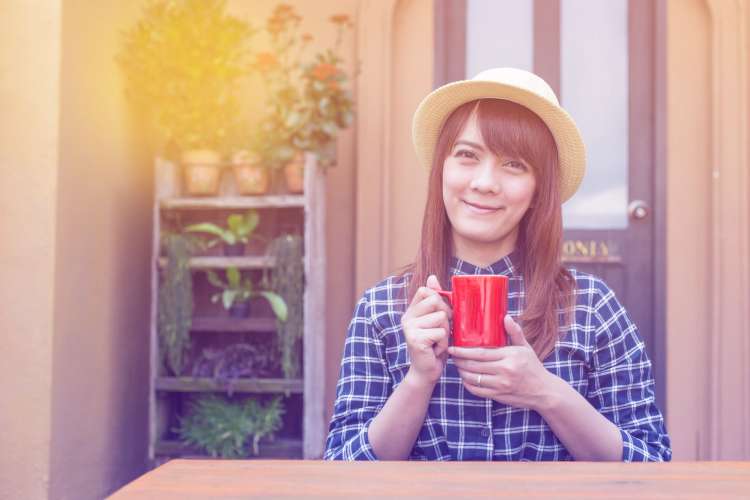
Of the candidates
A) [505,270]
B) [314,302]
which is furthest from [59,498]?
[505,270]

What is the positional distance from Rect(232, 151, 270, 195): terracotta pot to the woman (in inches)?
64.8

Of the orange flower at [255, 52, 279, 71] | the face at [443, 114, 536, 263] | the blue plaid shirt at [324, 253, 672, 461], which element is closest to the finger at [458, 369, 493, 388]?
the blue plaid shirt at [324, 253, 672, 461]

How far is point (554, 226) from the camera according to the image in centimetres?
144

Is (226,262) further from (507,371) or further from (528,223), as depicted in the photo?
(507,371)

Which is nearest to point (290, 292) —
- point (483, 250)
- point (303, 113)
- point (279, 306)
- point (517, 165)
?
point (279, 306)

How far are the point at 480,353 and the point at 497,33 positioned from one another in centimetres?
264

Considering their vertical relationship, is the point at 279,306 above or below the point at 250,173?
below

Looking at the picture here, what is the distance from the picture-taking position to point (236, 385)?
2994 mm

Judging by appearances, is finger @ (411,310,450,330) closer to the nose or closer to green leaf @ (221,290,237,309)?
the nose

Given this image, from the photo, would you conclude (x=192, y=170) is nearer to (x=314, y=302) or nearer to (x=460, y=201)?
(x=314, y=302)

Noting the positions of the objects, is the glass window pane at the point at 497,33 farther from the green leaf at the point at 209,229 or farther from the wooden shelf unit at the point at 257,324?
the green leaf at the point at 209,229

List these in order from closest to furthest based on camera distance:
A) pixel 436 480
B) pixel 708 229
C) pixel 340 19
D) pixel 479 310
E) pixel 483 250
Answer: pixel 436 480 < pixel 479 310 < pixel 483 250 < pixel 340 19 < pixel 708 229

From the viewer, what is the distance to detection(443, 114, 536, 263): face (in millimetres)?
1376

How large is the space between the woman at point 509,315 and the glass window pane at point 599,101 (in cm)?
202
